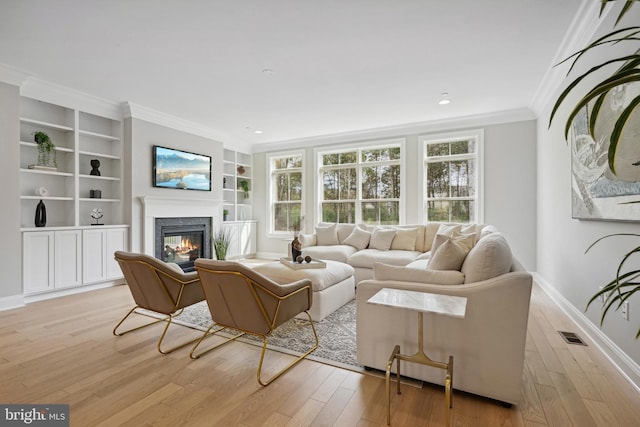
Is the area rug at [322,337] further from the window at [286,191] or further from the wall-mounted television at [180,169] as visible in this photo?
the window at [286,191]

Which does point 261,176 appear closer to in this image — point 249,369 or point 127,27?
point 127,27

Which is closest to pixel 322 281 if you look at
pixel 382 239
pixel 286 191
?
pixel 382 239

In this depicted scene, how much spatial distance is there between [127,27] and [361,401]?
3.58 m

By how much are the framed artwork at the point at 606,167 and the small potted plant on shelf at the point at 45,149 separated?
5632 mm

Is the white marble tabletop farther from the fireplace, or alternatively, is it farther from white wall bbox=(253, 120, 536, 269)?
the fireplace

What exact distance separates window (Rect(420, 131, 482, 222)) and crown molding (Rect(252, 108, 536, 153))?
185mm

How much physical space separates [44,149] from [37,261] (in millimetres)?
1461

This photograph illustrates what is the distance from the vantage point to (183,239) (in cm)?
577

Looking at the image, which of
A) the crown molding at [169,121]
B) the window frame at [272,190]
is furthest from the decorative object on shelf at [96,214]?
the window frame at [272,190]

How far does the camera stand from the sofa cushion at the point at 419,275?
6.81 feet

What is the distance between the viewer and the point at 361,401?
193 centimetres

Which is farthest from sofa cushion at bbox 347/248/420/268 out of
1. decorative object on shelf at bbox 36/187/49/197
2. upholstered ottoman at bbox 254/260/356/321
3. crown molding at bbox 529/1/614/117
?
decorative object on shelf at bbox 36/187/49/197

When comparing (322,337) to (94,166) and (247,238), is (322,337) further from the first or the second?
(247,238)

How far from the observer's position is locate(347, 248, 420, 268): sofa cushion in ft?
14.8
